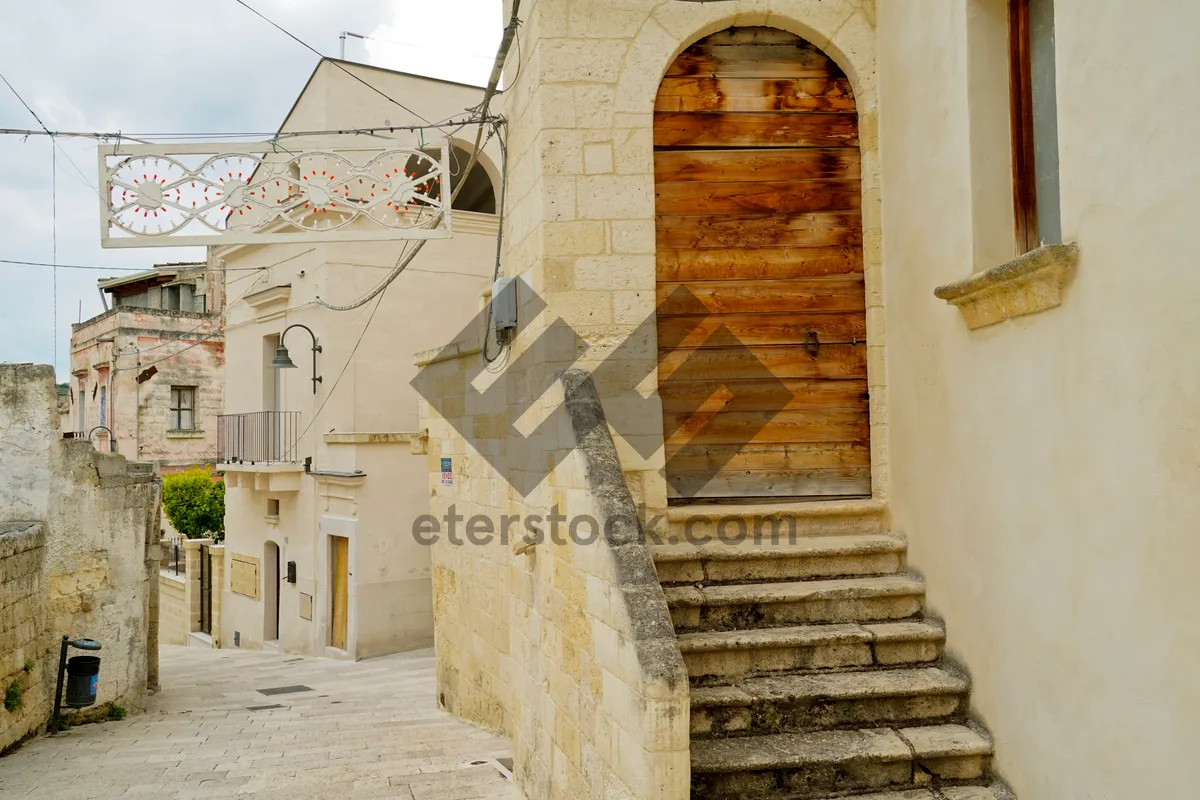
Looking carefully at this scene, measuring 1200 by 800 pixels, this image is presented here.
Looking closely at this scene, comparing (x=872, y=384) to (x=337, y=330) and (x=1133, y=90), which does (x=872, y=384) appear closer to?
(x=1133, y=90)

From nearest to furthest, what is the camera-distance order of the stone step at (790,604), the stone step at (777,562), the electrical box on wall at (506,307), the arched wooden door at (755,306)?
the stone step at (790,604) < the stone step at (777,562) < the arched wooden door at (755,306) < the electrical box on wall at (506,307)

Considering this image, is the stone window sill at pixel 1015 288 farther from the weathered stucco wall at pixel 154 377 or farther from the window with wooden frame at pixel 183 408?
the window with wooden frame at pixel 183 408

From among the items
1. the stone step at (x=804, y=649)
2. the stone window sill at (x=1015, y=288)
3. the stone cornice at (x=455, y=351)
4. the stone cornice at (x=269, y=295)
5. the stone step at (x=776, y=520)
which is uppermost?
the stone cornice at (x=269, y=295)

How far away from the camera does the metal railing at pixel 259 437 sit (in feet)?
47.2

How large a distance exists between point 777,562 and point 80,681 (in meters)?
6.17

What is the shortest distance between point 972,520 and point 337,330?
10825mm

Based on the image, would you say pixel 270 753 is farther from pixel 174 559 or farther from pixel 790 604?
pixel 174 559

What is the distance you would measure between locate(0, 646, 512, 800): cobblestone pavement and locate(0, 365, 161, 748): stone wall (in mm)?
580

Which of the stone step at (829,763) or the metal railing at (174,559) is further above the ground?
the stone step at (829,763)

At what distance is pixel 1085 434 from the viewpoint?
3.15 metres

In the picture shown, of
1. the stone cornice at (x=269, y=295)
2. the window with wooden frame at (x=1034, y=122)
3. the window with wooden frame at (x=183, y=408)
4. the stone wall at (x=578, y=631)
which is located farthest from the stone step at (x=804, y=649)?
the window with wooden frame at (x=183, y=408)

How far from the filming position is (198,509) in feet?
68.6

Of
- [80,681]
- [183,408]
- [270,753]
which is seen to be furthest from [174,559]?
[270,753]

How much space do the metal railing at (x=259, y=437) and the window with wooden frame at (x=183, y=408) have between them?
31.1 ft
